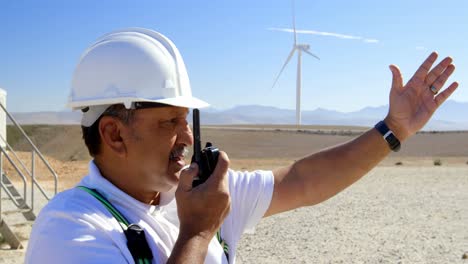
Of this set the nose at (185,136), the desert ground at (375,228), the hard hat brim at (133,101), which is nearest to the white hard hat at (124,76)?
the hard hat brim at (133,101)

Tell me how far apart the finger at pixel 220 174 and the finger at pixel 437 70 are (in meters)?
1.43

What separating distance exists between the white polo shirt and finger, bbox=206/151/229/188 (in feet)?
1.00

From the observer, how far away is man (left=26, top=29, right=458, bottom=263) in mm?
1888

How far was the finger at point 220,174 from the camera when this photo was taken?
1.97 metres

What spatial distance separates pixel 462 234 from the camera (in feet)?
36.3

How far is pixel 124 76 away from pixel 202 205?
2.06 feet

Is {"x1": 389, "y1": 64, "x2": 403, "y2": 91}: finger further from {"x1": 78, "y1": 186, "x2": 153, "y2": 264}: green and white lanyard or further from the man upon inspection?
{"x1": 78, "y1": 186, "x2": 153, "y2": 264}: green and white lanyard

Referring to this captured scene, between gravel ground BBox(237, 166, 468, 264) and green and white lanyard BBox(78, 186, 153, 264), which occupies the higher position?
green and white lanyard BBox(78, 186, 153, 264)

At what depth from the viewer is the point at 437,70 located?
2.93m

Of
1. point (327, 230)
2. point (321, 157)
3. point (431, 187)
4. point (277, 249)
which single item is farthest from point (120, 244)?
point (431, 187)

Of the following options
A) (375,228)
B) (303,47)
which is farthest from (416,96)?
(303,47)

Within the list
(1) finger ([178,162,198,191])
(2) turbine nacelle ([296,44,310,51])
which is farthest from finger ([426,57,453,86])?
(2) turbine nacelle ([296,44,310,51])

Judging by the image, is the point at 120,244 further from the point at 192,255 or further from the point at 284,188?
the point at 284,188

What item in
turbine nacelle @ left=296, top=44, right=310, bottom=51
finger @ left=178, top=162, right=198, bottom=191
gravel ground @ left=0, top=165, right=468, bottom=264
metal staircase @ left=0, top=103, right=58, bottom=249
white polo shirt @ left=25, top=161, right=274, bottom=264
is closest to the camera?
white polo shirt @ left=25, top=161, right=274, bottom=264
